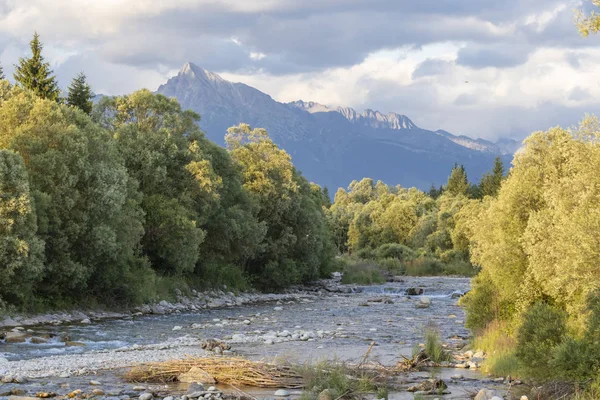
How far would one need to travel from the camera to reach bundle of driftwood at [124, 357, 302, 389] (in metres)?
19.7

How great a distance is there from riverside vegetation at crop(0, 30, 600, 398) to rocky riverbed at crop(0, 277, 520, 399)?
1.98m

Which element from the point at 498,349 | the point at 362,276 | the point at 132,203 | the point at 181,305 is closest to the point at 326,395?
the point at 498,349

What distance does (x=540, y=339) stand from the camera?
60.7ft

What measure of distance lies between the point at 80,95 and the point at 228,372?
49.2 metres

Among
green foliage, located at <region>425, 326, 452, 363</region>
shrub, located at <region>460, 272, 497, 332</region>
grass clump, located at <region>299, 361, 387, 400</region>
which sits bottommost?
green foliage, located at <region>425, 326, 452, 363</region>

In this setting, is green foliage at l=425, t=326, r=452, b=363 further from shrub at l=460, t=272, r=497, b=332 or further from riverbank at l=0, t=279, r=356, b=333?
riverbank at l=0, t=279, r=356, b=333

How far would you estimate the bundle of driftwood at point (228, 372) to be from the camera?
64.6 feet

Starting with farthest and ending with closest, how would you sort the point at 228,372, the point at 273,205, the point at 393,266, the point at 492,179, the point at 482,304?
the point at 492,179 < the point at 393,266 < the point at 273,205 < the point at 482,304 < the point at 228,372

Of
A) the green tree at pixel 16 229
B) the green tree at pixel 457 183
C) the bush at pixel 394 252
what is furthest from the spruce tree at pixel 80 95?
the green tree at pixel 457 183

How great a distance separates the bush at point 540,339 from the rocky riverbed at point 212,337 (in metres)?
1.45

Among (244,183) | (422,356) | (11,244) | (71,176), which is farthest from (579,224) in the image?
(244,183)

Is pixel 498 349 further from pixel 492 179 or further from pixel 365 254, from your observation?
pixel 492 179

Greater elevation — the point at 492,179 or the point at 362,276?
the point at 492,179

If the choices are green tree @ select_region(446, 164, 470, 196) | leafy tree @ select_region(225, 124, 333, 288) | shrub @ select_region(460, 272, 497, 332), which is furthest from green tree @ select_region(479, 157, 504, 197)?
shrub @ select_region(460, 272, 497, 332)
